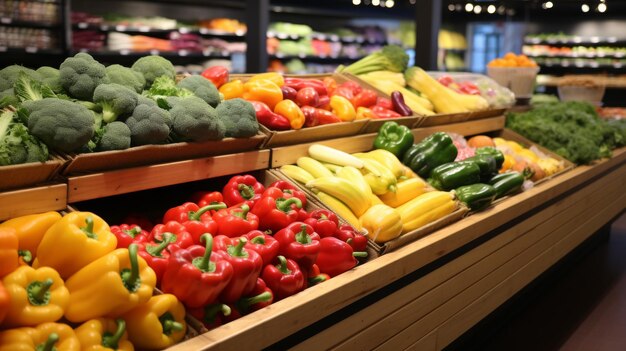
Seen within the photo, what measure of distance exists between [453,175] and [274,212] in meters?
1.53

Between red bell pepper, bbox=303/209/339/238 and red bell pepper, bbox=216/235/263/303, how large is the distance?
20.9 inches

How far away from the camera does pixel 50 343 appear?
5.63ft

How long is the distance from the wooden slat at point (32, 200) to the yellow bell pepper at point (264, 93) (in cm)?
143

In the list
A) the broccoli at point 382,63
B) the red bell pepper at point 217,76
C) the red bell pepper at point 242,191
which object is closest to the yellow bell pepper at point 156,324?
the red bell pepper at point 242,191

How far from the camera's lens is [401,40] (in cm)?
1380

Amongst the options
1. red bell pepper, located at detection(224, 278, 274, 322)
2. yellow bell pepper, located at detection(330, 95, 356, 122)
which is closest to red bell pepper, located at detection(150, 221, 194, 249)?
red bell pepper, located at detection(224, 278, 274, 322)

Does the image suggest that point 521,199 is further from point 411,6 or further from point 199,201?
point 411,6

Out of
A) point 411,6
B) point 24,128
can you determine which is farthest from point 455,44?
point 24,128

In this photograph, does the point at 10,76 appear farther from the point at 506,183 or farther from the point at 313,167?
the point at 506,183

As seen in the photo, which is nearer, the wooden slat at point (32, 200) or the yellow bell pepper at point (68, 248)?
the yellow bell pepper at point (68, 248)

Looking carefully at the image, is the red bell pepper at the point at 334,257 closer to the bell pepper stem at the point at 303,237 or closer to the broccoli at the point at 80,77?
the bell pepper stem at the point at 303,237

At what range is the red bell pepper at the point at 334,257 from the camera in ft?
8.88

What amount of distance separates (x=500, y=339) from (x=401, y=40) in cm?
1023

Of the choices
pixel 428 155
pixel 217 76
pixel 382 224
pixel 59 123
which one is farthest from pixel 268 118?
pixel 59 123
